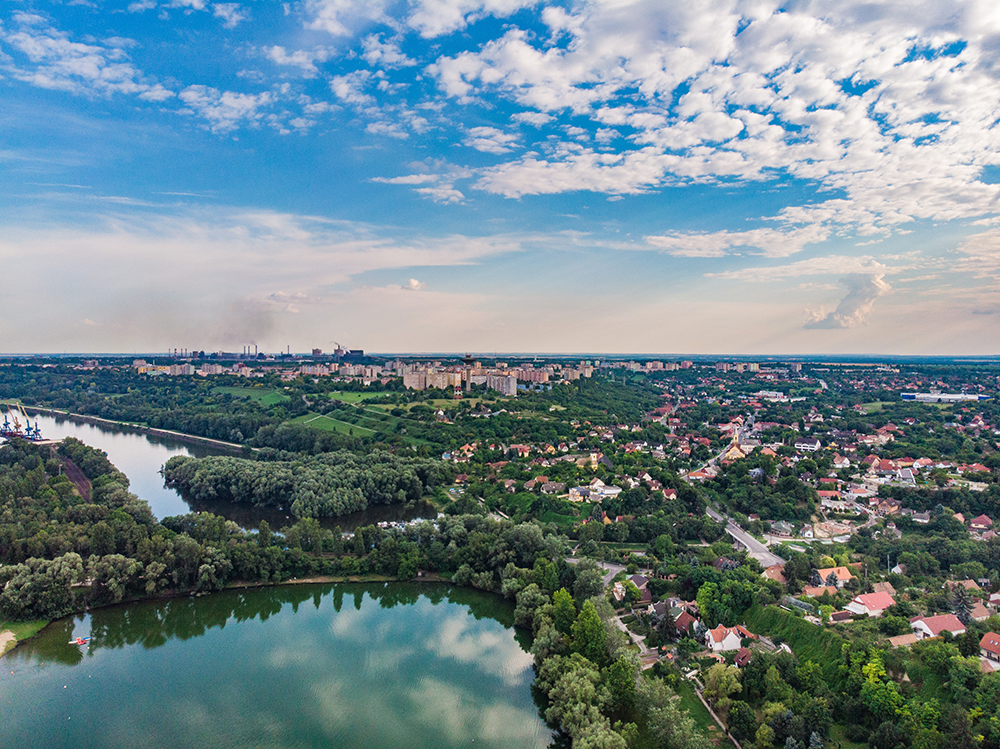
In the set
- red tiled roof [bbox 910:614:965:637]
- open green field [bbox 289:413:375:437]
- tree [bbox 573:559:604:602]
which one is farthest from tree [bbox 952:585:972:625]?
open green field [bbox 289:413:375:437]

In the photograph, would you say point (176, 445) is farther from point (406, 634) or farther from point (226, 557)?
point (406, 634)

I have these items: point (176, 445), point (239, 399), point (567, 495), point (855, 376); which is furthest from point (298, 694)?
point (855, 376)

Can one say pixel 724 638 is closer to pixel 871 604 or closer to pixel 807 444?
pixel 871 604

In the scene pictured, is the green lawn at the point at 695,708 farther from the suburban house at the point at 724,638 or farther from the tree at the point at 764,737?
the suburban house at the point at 724,638

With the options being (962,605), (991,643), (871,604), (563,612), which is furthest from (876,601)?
(563,612)

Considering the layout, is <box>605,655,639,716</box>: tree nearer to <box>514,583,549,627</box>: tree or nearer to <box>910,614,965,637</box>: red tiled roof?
<box>514,583,549,627</box>: tree

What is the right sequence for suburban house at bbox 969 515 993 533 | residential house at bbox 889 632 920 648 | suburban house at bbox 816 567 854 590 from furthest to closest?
suburban house at bbox 969 515 993 533 < suburban house at bbox 816 567 854 590 < residential house at bbox 889 632 920 648
